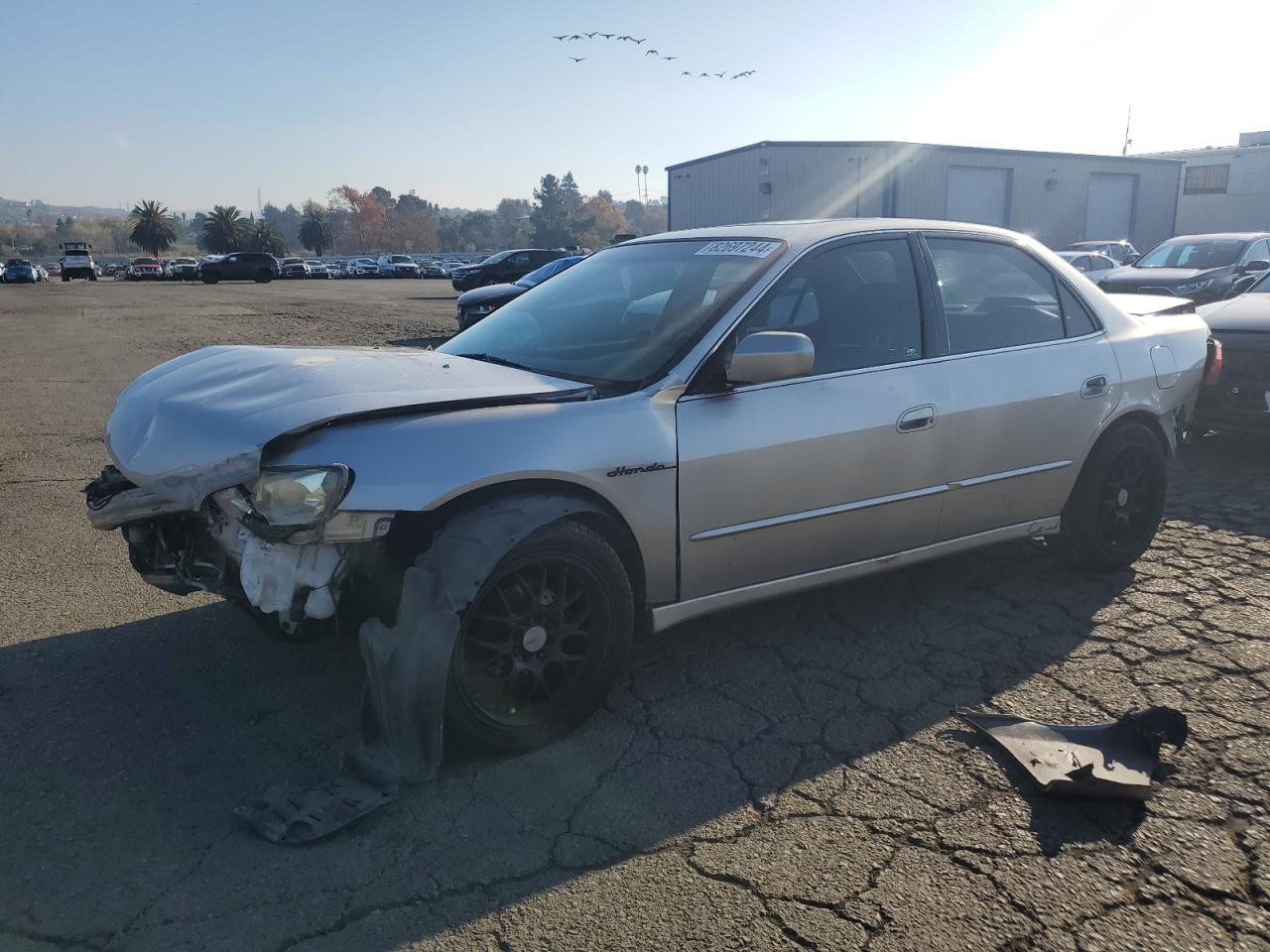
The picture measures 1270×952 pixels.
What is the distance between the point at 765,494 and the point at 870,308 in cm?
102

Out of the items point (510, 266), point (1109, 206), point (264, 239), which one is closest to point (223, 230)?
point (264, 239)

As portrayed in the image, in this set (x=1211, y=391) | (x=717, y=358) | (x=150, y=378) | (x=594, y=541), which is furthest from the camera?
(x=1211, y=391)

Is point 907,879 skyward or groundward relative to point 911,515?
groundward

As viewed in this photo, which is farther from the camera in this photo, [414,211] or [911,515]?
[414,211]

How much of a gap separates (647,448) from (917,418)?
1.26m

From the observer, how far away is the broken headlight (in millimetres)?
2676

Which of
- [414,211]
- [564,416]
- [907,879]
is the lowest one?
[907,879]

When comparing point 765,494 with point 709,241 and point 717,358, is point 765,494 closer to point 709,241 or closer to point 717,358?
point 717,358

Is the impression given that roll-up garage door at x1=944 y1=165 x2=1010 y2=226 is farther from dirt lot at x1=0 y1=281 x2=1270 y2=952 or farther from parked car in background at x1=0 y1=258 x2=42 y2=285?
parked car in background at x1=0 y1=258 x2=42 y2=285

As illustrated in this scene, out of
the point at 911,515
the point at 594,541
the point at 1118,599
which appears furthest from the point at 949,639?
the point at 594,541

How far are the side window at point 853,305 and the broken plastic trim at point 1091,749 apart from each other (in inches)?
58.0

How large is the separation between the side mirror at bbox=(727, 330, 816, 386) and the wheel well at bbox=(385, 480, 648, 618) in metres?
0.67

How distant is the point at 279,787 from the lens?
2725 millimetres

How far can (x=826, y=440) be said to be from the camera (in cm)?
350
